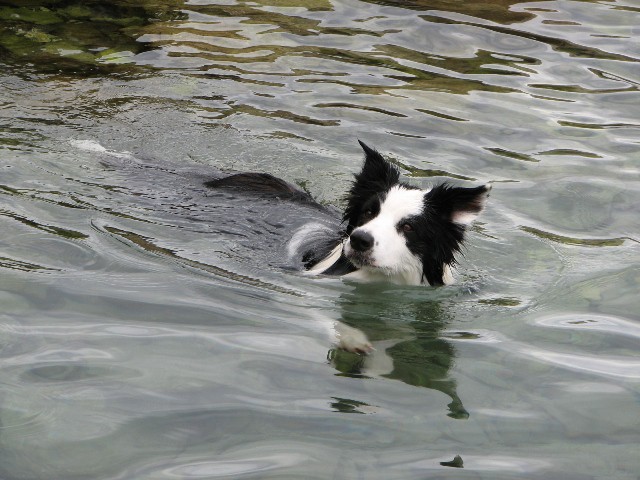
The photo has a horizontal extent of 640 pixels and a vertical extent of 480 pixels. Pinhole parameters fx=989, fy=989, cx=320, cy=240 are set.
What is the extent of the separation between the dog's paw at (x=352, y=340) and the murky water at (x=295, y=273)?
74 mm

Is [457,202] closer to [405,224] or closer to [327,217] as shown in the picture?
[405,224]

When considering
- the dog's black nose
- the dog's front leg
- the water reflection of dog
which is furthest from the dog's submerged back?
the dog's front leg

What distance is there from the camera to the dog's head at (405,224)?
5.90 m

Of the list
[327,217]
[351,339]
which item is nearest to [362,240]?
[351,339]

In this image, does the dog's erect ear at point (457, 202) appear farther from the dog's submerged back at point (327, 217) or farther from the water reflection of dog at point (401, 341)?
the water reflection of dog at point (401, 341)

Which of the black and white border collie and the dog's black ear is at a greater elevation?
the dog's black ear

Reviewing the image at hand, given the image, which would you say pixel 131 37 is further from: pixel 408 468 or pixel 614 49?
pixel 408 468

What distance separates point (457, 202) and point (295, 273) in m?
1.18

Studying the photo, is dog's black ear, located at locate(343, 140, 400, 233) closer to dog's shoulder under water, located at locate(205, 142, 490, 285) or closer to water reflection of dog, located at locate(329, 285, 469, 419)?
dog's shoulder under water, located at locate(205, 142, 490, 285)

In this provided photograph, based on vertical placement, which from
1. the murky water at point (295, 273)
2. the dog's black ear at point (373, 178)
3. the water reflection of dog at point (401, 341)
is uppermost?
the dog's black ear at point (373, 178)

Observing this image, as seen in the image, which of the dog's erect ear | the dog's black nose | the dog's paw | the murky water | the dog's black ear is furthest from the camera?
the dog's black ear

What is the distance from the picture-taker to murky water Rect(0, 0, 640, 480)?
432 centimetres

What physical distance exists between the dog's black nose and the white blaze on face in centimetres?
3

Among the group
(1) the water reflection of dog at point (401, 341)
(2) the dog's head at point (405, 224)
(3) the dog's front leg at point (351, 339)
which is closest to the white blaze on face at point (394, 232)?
(2) the dog's head at point (405, 224)
